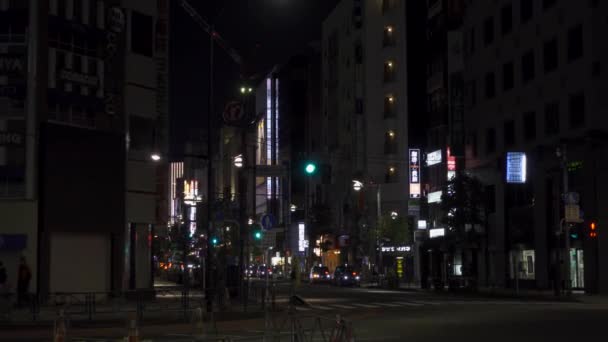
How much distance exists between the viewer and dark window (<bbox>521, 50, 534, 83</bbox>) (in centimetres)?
6022

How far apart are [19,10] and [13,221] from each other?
8.92m

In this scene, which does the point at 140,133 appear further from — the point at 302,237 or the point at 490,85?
the point at 302,237

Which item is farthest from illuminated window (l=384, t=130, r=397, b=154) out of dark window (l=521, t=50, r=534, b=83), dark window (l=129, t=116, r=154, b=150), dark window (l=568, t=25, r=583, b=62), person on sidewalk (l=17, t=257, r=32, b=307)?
person on sidewalk (l=17, t=257, r=32, b=307)

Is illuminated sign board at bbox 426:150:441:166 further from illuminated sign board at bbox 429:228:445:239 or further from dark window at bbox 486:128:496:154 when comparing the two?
dark window at bbox 486:128:496:154

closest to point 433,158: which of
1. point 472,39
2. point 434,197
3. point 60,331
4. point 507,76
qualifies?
point 434,197

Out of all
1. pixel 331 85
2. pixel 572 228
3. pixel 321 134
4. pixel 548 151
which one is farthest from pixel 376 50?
pixel 572 228

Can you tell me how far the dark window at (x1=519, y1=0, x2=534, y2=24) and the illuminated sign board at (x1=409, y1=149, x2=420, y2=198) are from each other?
27269mm

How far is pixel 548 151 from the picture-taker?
57281 mm

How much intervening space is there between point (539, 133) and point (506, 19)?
32.0ft

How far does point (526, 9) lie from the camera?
60.6 meters

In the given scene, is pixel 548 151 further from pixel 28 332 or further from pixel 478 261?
pixel 28 332

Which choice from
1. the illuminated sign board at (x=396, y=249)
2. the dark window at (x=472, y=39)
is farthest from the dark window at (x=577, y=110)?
the illuminated sign board at (x=396, y=249)

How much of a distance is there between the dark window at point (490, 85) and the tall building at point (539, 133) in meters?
0.07

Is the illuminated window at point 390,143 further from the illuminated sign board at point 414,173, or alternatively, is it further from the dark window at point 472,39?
the dark window at point 472,39
